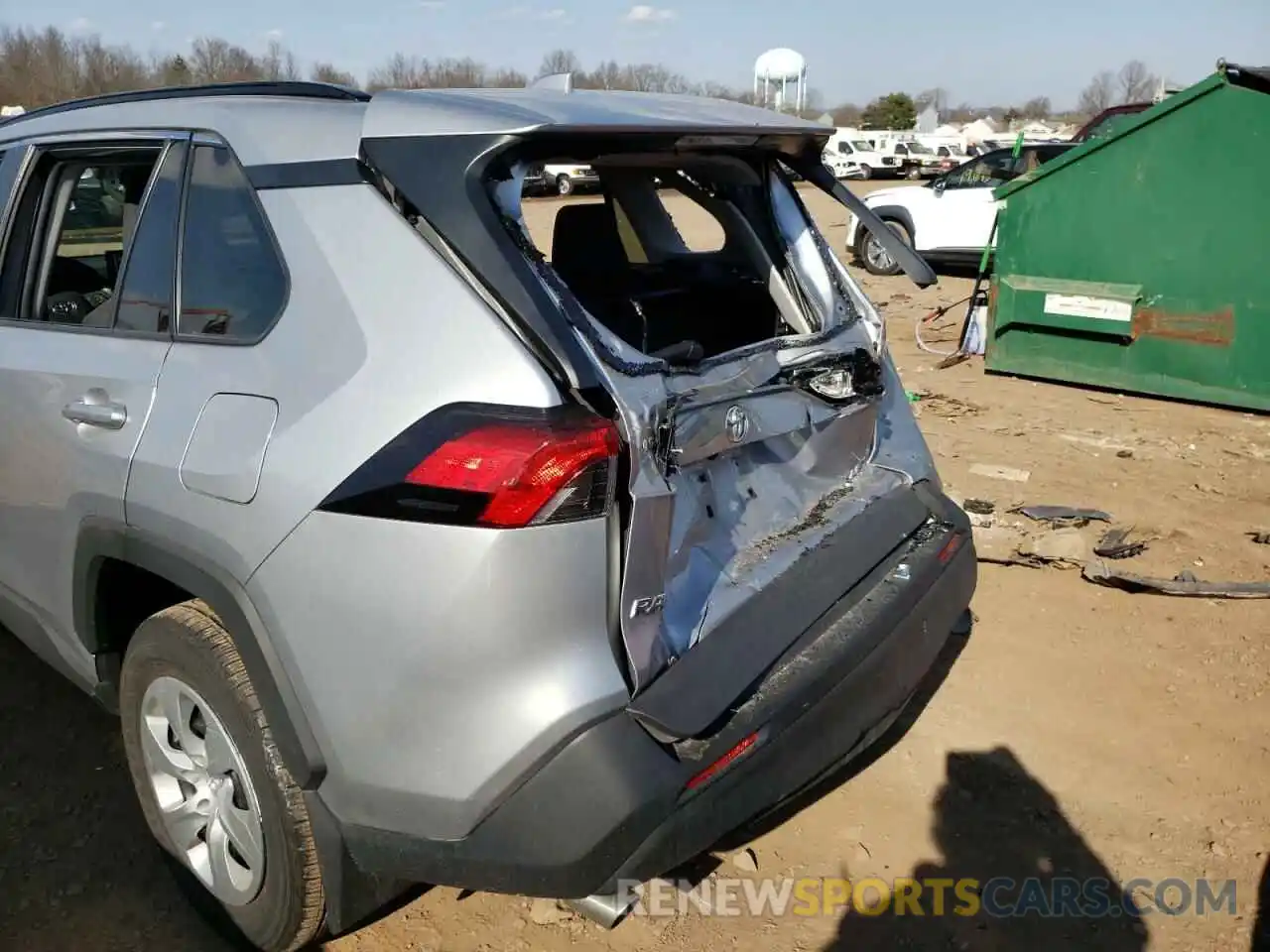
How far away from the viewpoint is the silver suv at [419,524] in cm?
190

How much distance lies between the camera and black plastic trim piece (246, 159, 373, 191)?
2.09m

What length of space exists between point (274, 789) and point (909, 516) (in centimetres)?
184

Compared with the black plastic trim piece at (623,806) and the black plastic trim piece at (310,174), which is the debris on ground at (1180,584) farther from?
the black plastic trim piece at (310,174)

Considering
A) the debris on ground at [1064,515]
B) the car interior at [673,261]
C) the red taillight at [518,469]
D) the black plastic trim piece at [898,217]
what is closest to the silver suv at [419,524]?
the red taillight at [518,469]

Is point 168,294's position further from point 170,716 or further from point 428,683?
point 428,683

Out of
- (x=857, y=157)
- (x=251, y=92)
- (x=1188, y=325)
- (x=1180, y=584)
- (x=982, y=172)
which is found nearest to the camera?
(x=251, y=92)

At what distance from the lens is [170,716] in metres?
2.44

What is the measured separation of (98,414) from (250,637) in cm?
77

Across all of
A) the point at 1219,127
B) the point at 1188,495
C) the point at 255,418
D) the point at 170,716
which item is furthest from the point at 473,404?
the point at 1219,127

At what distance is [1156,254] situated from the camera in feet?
22.1

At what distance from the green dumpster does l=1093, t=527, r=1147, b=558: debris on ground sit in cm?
262

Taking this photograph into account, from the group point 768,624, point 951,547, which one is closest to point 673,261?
point 951,547

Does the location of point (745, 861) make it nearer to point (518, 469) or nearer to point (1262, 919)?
point (1262, 919)

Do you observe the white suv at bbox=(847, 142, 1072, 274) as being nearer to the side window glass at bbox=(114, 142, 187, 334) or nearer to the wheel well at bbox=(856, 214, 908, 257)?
the wheel well at bbox=(856, 214, 908, 257)
